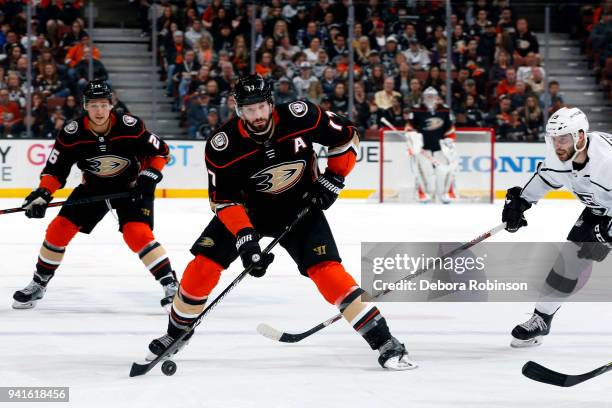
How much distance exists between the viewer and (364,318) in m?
3.50

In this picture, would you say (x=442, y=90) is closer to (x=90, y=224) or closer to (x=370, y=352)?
(x=90, y=224)

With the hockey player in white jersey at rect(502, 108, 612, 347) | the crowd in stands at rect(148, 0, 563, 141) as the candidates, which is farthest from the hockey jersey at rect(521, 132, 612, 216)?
the crowd in stands at rect(148, 0, 563, 141)

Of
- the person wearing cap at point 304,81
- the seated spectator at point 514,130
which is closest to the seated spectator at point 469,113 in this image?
the seated spectator at point 514,130

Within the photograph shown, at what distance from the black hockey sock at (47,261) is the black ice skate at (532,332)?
2.11 meters

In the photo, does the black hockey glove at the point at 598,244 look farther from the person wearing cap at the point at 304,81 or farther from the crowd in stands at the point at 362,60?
the person wearing cap at the point at 304,81

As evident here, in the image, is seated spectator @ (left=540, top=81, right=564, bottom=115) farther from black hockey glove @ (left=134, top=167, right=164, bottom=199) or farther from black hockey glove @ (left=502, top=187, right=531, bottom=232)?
black hockey glove @ (left=502, top=187, right=531, bottom=232)

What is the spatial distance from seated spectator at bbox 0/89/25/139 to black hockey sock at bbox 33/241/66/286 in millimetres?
6442

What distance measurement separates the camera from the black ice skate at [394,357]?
3486 mm

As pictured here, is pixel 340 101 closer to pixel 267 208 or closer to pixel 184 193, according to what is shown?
pixel 184 193

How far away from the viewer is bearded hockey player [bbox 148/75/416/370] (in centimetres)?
346

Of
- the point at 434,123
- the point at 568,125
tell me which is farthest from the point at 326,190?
the point at 434,123

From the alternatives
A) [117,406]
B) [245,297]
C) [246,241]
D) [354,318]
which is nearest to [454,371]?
[354,318]

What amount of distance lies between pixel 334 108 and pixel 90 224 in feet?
22.8

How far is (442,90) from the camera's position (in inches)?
468
